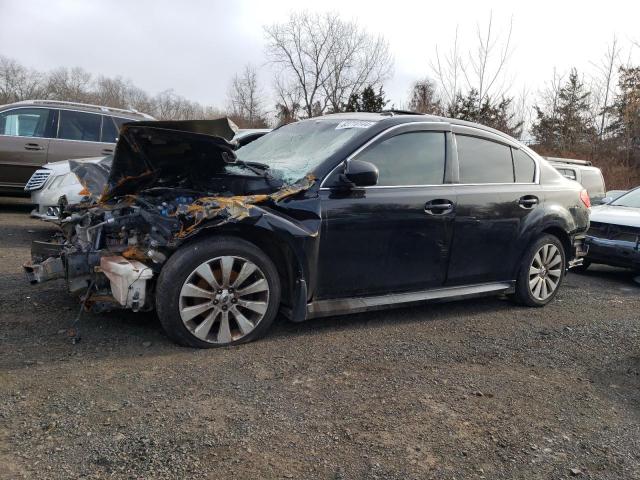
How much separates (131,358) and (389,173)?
232 centimetres

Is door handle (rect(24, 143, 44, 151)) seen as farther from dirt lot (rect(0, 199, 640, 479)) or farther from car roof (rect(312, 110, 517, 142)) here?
car roof (rect(312, 110, 517, 142))

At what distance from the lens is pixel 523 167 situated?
507 cm

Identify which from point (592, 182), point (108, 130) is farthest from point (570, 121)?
point (108, 130)

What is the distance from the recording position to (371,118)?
446 cm

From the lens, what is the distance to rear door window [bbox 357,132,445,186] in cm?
415

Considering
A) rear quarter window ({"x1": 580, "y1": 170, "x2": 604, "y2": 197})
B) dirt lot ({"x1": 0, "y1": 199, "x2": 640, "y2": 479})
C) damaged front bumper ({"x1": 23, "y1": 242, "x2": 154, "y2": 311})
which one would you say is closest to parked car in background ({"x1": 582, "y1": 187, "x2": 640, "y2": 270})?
dirt lot ({"x1": 0, "y1": 199, "x2": 640, "y2": 479})

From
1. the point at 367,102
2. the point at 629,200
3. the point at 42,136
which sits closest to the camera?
the point at 629,200

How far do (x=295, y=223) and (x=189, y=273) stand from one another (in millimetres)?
814

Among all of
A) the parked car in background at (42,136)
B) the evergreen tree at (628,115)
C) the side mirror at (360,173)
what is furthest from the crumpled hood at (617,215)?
the evergreen tree at (628,115)

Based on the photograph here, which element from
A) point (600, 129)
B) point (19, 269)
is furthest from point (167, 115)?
point (19, 269)

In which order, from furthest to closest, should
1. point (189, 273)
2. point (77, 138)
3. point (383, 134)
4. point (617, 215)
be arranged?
1. point (77, 138)
2. point (617, 215)
3. point (383, 134)
4. point (189, 273)

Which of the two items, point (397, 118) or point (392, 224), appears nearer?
point (392, 224)

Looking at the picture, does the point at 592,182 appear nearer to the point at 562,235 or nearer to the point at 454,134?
the point at 562,235

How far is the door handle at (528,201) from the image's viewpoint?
16.1 ft
